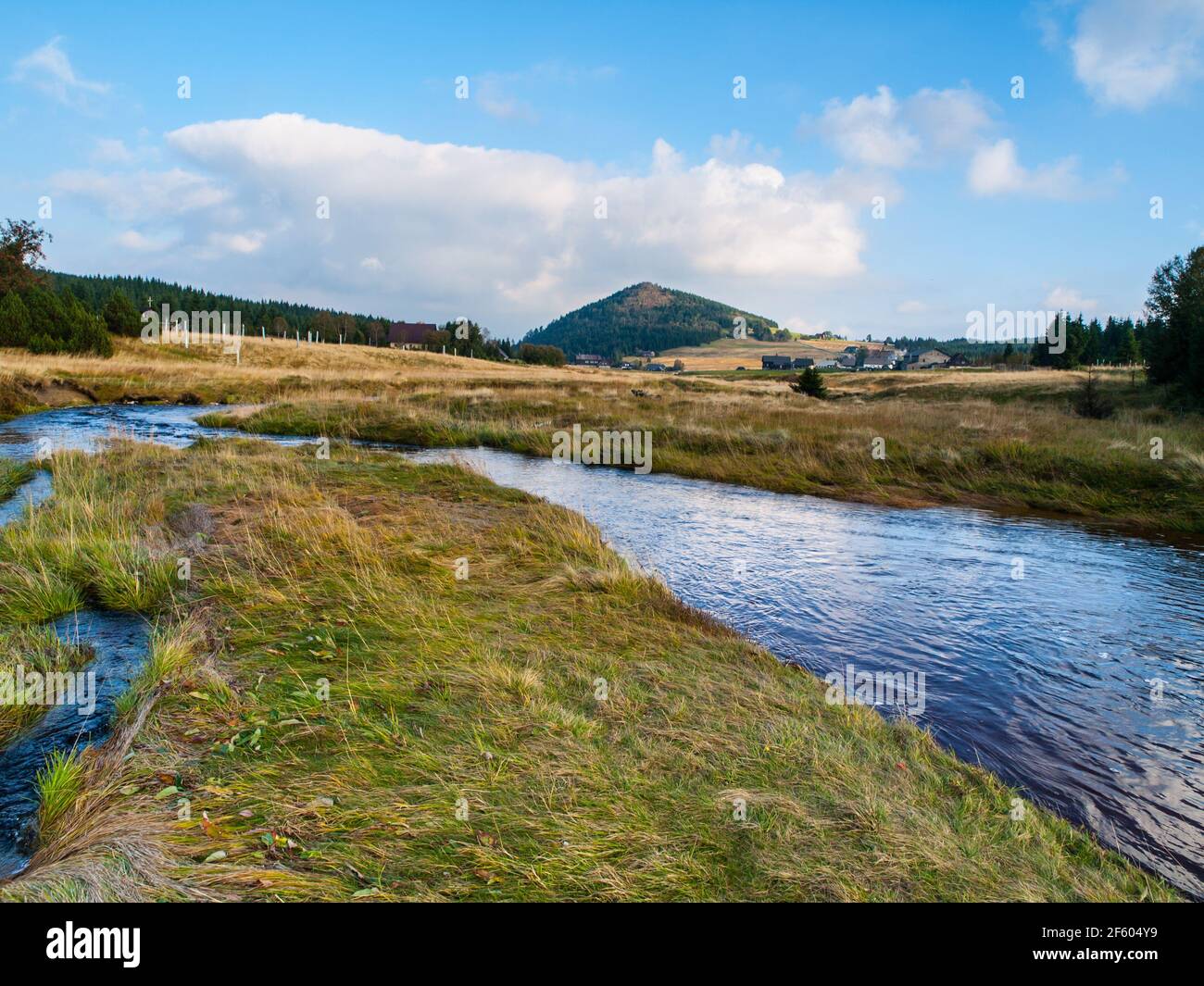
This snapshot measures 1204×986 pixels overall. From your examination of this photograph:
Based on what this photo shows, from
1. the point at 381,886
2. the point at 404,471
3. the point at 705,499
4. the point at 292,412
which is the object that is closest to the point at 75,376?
the point at 292,412

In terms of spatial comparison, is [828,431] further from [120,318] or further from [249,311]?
[249,311]

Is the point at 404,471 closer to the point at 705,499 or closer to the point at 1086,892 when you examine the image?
the point at 705,499

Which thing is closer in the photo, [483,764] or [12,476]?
[483,764]

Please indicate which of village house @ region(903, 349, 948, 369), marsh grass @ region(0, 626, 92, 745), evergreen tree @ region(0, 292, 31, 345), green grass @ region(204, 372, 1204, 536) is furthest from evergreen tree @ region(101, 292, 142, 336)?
village house @ region(903, 349, 948, 369)

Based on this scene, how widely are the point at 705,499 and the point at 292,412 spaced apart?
967 inches

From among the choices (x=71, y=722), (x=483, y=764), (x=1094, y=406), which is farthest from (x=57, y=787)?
(x=1094, y=406)

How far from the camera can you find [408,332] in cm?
14962

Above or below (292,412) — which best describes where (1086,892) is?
below

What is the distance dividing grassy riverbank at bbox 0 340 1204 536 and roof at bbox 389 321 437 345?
93448 mm

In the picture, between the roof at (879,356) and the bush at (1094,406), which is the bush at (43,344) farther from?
the roof at (879,356)

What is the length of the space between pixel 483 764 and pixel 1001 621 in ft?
26.8

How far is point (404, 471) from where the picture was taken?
1873 centimetres
